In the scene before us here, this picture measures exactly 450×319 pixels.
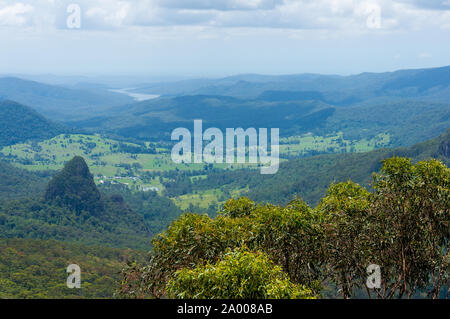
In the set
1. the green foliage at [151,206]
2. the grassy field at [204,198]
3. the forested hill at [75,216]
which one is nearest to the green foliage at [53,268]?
the forested hill at [75,216]

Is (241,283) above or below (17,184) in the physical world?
above

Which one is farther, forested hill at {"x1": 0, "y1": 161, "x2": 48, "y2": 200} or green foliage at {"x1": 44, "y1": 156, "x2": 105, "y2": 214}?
forested hill at {"x1": 0, "y1": 161, "x2": 48, "y2": 200}

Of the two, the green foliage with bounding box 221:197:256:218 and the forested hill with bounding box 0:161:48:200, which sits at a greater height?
the green foliage with bounding box 221:197:256:218

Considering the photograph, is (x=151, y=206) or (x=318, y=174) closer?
(x=151, y=206)

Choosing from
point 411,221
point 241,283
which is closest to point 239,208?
point 411,221

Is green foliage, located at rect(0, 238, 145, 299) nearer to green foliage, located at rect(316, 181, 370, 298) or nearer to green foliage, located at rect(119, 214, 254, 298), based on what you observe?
green foliage, located at rect(119, 214, 254, 298)

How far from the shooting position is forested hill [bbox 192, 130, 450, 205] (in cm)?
10631

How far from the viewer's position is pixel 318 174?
396ft

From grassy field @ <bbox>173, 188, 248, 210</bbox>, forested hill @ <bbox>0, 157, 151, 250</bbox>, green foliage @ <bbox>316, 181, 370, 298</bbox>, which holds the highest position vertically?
green foliage @ <bbox>316, 181, 370, 298</bbox>

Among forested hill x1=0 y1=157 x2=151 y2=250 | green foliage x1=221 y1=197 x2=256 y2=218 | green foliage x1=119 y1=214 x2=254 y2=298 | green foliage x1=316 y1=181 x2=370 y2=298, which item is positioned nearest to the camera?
green foliage x1=119 y1=214 x2=254 y2=298

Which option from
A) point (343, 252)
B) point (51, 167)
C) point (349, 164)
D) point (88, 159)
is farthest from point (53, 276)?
point (88, 159)

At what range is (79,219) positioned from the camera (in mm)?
86188

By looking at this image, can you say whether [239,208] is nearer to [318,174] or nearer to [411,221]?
[411,221]

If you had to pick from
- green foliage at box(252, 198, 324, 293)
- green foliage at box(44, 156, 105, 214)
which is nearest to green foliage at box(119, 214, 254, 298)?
green foliage at box(252, 198, 324, 293)
